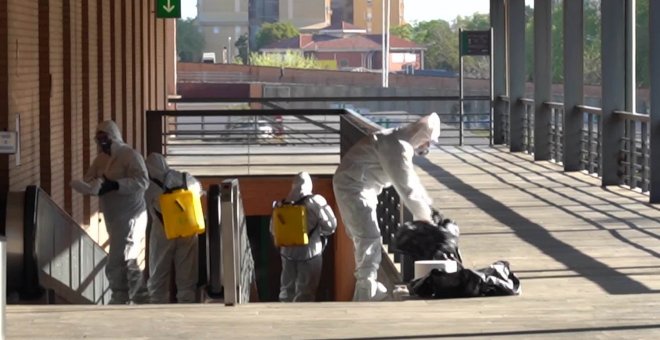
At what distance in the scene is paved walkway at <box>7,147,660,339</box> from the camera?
385 inches

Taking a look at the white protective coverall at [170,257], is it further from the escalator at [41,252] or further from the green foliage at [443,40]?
the green foliage at [443,40]

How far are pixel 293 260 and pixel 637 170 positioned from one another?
5609mm

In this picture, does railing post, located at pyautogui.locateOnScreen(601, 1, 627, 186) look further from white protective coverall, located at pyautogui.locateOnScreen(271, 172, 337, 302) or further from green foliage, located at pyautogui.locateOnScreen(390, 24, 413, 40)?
green foliage, located at pyautogui.locateOnScreen(390, 24, 413, 40)

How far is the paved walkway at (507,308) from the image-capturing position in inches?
385

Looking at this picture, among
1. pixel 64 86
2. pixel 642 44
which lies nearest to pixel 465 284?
pixel 64 86

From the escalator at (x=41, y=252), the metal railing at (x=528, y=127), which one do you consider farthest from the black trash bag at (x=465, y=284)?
the metal railing at (x=528, y=127)

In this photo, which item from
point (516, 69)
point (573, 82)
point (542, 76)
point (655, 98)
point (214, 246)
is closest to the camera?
point (214, 246)

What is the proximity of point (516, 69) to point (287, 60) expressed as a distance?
44465 millimetres

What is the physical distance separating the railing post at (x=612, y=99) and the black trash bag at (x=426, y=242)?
363 inches

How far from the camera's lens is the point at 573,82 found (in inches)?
919

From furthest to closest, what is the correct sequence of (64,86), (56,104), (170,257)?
1. (64,86)
2. (56,104)
3. (170,257)

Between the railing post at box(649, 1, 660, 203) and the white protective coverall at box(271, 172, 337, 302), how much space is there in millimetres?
3793

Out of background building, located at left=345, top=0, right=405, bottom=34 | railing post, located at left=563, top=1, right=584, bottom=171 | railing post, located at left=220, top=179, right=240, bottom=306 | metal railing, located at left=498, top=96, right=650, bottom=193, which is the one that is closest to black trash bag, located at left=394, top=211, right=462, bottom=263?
railing post, located at left=220, top=179, right=240, bottom=306

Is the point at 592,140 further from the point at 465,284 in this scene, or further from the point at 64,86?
the point at 465,284
